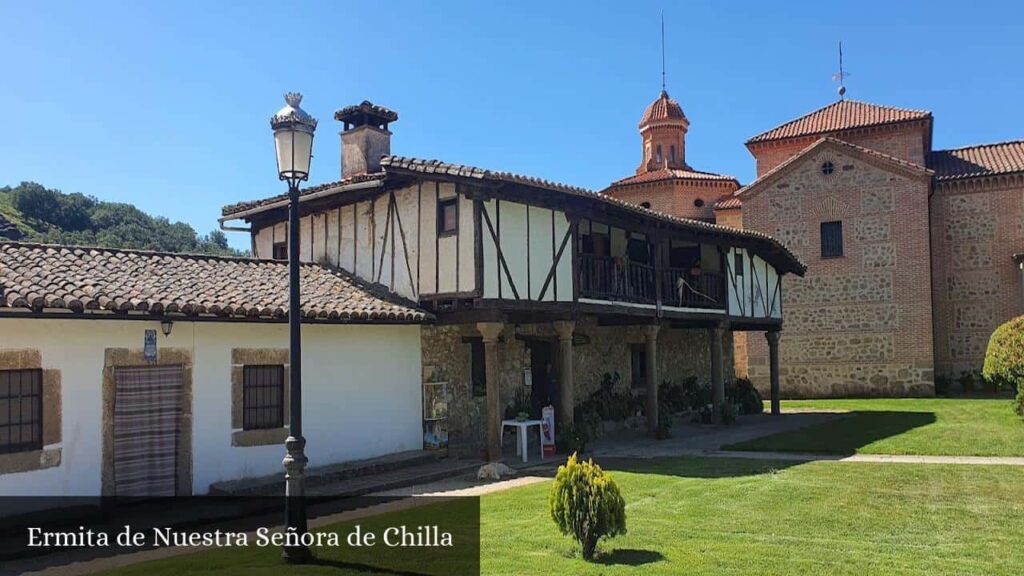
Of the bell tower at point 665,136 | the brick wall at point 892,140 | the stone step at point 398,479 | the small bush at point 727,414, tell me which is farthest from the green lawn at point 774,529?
the bell tower at point 665,136

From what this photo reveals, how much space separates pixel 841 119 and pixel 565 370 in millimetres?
22592

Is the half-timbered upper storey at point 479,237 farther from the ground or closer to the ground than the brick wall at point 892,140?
closer to the ground

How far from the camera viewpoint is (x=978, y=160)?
3017 centimetres

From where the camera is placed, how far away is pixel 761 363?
30.7m

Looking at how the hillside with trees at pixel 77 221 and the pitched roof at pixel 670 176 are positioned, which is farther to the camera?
the hillside with trees at pixel 77 221

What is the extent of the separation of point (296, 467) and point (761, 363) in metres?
26.2

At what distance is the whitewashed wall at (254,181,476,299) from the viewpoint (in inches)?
547

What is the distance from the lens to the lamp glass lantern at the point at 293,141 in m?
7.55

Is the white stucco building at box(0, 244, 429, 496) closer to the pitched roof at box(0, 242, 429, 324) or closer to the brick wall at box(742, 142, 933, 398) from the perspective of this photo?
Result: the pitched roof at box(0, 242, 429, 324)

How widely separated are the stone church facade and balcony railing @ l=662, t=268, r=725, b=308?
1057 cm

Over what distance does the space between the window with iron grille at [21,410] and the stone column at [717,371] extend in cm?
1526

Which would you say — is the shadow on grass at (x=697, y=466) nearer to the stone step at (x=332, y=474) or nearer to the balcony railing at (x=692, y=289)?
the stone step at (x=332, y=474)

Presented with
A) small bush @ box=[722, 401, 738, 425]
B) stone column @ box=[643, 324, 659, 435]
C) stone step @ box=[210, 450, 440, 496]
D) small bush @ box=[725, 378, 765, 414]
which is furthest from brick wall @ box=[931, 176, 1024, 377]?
stone step @ box=[210, 450, 440, 496]

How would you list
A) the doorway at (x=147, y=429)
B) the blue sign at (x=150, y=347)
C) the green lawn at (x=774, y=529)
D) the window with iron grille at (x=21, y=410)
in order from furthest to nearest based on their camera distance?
the blue sign at (x=150, y=347)
the doorway at (x=147, y=429)
the window with iron grille at (x=21, y=410)
the green lawn at (x=774, y=529)
